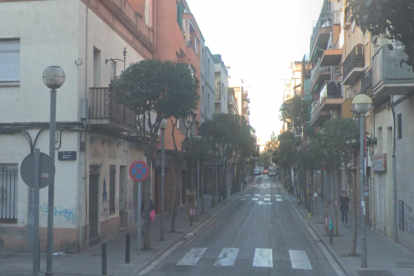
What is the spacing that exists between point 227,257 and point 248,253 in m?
1.11

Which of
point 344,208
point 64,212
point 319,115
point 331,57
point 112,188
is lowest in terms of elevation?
point 344,208

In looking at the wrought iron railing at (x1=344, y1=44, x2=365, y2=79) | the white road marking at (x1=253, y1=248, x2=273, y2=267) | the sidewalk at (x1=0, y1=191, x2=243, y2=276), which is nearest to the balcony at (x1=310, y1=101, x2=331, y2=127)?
the wrought iron railing at (x1=344, y1=44, x2=365, y2=79)

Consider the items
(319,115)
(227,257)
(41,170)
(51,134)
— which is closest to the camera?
(41,170)

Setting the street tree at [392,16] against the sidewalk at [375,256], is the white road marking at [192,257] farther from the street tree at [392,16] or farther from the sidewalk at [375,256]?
the street tree at [392,16]

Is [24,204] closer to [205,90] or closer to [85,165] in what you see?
[85,165]

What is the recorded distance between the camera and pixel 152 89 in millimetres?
15898

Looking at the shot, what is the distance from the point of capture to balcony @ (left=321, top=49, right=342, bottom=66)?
3356cm

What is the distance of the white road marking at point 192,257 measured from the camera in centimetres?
1428

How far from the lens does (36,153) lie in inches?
358

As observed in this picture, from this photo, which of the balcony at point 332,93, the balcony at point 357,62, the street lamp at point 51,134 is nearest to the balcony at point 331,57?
the balcony at point 332,93

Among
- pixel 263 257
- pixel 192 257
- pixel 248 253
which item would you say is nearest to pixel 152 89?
pixel 192 257

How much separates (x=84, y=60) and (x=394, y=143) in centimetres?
1142

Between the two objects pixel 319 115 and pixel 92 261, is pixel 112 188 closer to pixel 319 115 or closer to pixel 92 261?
pixel 92 261

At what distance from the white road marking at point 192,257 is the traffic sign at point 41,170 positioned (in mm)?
6092
